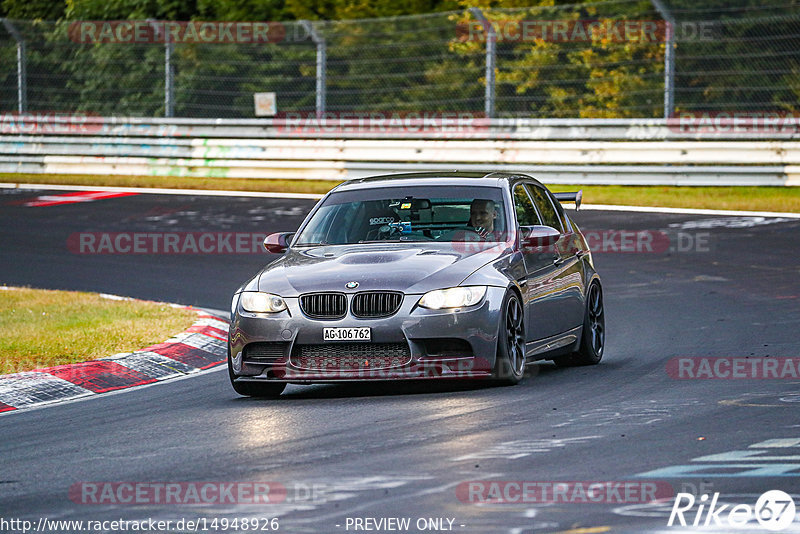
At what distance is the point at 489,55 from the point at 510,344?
16010 millimetres

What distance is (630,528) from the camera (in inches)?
221

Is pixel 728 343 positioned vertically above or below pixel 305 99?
below

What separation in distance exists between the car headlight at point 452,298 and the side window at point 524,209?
1445 millimetres

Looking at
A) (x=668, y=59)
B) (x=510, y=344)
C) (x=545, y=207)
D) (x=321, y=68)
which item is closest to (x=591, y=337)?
(x=545, y=207)

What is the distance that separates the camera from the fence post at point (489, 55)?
24922 mm

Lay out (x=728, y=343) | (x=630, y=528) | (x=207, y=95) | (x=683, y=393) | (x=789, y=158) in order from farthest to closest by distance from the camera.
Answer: (x=207, y=95) → (x=789, y=158) → (x=728, y=343) → (x=683, y=393) → (x=630, y=528)

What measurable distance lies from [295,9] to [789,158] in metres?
14.9

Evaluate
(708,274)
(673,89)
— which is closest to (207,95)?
(673,89)

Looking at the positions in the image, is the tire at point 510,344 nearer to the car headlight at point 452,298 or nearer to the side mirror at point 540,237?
the car headlight at point 452,298

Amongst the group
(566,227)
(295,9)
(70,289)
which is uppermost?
(295,9)

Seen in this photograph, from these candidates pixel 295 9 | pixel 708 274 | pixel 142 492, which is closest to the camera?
pixel 142 492

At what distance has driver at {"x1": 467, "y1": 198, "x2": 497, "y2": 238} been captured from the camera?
10.3 meters

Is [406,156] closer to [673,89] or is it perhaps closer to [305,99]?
[305,99]

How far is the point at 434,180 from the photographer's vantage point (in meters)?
10.8
